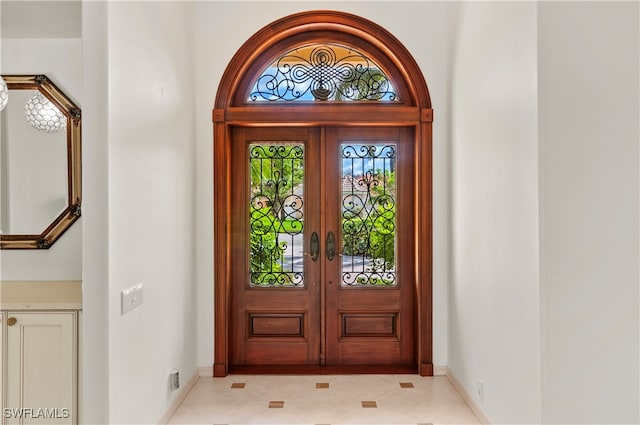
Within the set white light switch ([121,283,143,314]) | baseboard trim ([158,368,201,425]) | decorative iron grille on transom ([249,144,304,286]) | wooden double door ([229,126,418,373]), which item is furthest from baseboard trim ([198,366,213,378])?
white light switch ([121,283,143,314])

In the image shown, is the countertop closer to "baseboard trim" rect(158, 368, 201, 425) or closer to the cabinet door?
the cabinet door

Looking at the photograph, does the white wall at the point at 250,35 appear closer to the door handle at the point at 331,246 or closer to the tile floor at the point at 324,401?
the tile floor at the point at 324,401

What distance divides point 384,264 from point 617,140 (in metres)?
2.14

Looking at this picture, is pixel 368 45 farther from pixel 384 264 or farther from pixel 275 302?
pixel 275 302

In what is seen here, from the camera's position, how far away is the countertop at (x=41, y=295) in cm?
212

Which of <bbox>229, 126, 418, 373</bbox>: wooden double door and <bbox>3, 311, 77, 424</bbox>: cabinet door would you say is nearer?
<bbox>3, 311, 77, 424</bbox>: cabinet door

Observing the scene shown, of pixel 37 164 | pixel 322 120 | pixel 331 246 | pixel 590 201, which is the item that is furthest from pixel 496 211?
pixel 37 164

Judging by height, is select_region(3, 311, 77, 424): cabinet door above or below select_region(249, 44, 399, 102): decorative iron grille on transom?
below

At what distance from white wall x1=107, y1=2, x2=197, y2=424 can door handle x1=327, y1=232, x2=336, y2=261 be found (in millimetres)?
1121

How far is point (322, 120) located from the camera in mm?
3611

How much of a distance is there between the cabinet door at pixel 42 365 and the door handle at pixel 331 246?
2.06 m

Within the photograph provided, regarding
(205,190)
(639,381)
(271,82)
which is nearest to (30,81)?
(205,190)

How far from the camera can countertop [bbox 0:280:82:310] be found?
2.12 m

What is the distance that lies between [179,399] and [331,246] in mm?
1641
